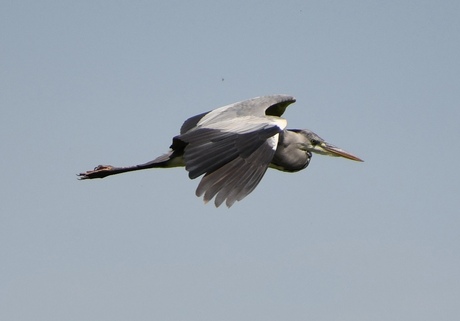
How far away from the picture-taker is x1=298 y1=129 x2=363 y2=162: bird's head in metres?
12.7

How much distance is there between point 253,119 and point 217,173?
1.74 m

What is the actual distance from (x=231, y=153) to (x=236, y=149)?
0.30 feet

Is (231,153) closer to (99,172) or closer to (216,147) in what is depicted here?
(216,147)

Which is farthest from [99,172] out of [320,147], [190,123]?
[320,147]

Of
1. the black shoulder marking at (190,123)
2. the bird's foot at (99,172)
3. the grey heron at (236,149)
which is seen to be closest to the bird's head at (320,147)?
the grey heron at (236,149)

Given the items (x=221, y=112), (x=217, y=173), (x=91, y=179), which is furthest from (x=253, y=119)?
(x=91, y=179)

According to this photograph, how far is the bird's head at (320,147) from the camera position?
1268cm

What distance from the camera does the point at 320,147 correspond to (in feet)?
42.3

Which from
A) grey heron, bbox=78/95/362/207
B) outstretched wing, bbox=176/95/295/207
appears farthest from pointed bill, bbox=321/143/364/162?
outstretched wing, bbox=176/95/295/207

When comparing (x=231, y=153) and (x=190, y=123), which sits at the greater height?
(x=190, y=123)

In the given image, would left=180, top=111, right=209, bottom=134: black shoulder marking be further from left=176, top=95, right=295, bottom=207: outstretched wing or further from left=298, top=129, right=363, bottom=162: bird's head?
left=298, top=129, right=363, bottom=162: bird's head

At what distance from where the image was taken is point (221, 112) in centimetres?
1169

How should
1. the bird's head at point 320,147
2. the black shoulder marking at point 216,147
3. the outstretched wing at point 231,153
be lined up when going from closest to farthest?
the outstretched wing at point 231,153 → the black shoulder marking at point 216,147 → the bird's head at point 320,147

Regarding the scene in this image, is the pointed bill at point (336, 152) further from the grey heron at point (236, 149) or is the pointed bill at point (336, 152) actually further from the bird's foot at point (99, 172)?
the bird's foot at point (99, 172)
